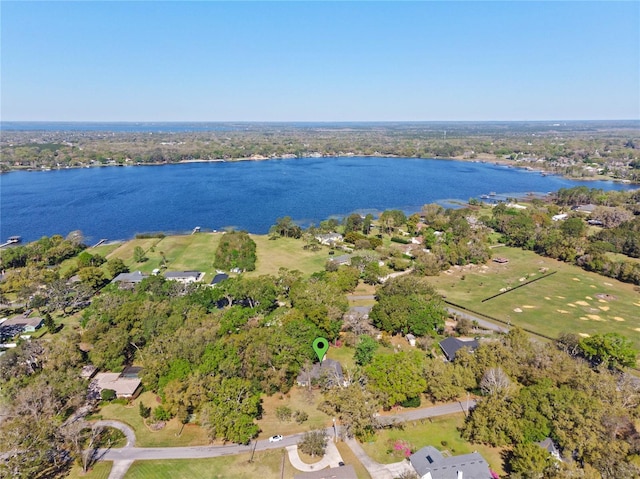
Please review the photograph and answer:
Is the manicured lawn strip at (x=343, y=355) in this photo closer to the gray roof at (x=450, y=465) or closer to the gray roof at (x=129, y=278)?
the gray roof at (x=450, y=465)

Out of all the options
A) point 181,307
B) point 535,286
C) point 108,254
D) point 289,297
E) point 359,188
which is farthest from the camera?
point 359,188

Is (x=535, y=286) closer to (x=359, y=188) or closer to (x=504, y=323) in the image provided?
(x=504, y=323)

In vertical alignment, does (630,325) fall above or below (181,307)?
below

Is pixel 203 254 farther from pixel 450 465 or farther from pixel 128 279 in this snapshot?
pixel 450 465

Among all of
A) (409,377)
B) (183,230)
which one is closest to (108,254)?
(183,230)

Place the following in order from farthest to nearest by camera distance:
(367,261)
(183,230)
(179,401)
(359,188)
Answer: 1. (359,188)
2. (183,230)
3. (367,261)
4. (179,401)

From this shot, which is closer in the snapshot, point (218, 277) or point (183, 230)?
point (218, 277)
